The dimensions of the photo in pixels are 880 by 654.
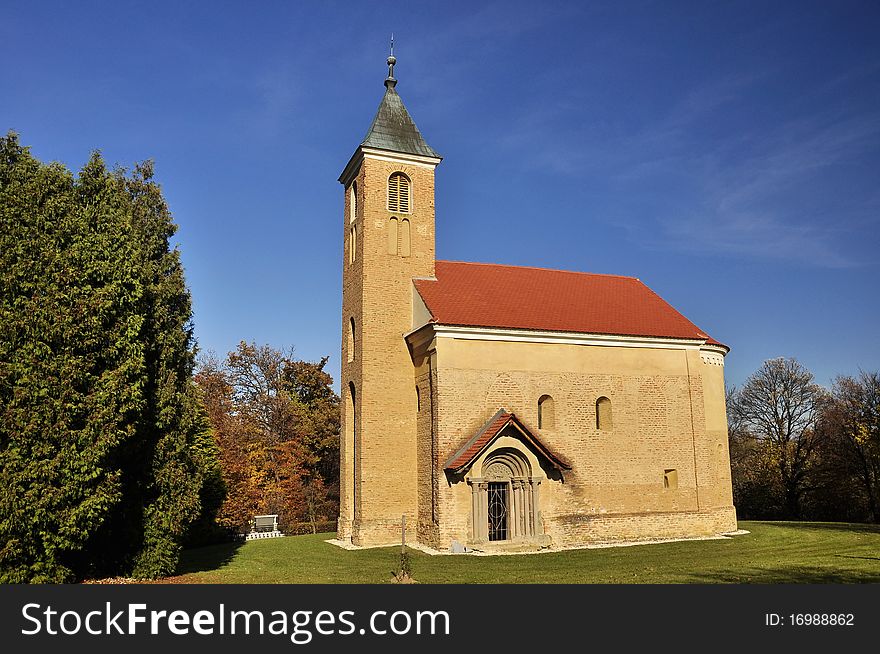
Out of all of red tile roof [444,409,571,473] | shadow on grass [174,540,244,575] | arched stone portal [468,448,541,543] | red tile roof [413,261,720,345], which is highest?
red tile roof [413,261,720,345]

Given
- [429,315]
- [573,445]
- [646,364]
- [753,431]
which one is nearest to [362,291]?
[429,315]

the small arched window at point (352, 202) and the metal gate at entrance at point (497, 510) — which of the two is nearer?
the metal gate at entrance at point (497, 510)

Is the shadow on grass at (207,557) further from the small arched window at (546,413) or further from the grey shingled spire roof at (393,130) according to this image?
the grey shingled spire roof at (393,130)

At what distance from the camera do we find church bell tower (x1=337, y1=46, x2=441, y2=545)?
24.1 m

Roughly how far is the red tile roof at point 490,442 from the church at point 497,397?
53mm

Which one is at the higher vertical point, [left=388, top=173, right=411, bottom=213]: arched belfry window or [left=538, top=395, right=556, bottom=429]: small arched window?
[left=388, top=173, right=411, bottom=213]: arched belfry window

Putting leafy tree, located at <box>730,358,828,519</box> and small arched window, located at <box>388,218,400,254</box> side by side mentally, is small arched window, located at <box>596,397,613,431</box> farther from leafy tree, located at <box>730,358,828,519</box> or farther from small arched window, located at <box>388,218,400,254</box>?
leafy tree, located at <box>730,358,828,519</box>

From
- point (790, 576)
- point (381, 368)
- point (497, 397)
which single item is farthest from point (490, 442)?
point (790, 576)

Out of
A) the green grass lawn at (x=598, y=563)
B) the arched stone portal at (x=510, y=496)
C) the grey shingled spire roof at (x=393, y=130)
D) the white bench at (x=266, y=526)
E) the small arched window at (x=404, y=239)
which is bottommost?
the white bench at (x=266, y=526)

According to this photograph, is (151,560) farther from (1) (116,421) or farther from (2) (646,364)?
(2) (646,364)

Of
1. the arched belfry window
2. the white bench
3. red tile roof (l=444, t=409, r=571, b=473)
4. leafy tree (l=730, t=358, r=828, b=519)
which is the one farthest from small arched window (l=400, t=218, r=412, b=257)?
leafy tree (l=730, t=358, r=828, b=519)

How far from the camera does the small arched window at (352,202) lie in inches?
1089

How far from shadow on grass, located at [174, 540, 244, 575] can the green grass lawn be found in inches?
1.4

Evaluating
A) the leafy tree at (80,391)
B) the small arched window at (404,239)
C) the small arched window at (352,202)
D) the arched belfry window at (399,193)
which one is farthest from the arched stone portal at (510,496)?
the small arched window at (352,202)
